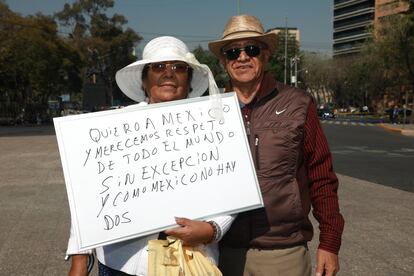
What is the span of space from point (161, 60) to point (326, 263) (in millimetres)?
1108

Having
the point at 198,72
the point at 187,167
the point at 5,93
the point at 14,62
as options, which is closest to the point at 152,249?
the point at 187,167

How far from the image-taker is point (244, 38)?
2111mm

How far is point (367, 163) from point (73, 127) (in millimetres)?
11284

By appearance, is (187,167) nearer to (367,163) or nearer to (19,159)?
(367,163)

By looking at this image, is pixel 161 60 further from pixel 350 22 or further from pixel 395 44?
pixel 350 22

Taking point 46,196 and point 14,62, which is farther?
point 14,62

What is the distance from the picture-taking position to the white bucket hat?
2033 millimetres

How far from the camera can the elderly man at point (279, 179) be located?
197cm

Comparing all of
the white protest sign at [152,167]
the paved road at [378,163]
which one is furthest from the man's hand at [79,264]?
the paved road at [378,163]

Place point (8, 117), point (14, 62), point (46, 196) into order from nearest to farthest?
point (46, 196) < point (14, 62) < point (8, 117)

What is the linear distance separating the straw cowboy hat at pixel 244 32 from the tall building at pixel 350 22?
4236 inches

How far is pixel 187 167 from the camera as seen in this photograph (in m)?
1.95

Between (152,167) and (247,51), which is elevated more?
(247,51)

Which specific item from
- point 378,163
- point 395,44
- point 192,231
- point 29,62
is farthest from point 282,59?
point 192,231
